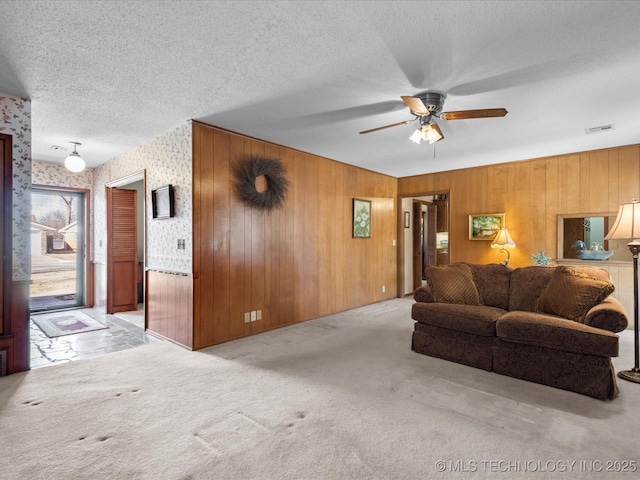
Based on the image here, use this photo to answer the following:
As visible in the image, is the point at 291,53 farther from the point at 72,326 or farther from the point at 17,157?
the point at 72,326

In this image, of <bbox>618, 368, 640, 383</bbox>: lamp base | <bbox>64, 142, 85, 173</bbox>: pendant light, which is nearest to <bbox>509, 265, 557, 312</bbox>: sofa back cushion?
<bbox>618, 368, 640, 383</bbox>: lamp base

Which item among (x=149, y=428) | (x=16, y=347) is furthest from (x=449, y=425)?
(x=16, y=347)

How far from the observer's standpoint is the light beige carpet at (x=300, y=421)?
5.91 feet

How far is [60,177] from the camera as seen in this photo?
5699 mm

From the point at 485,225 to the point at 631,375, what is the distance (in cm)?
313

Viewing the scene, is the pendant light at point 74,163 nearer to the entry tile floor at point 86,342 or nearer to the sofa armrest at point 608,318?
the entry tile floor at point 86,342

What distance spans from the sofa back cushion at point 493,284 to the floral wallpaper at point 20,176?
15.2ft

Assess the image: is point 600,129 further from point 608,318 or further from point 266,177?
point 266,177

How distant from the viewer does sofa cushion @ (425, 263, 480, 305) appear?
3676 millimetres

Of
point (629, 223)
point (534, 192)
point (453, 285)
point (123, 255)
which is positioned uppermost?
point (534, 192)

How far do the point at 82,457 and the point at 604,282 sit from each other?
399 centimetres

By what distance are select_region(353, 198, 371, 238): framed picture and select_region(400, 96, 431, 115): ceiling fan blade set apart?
10.1 ft

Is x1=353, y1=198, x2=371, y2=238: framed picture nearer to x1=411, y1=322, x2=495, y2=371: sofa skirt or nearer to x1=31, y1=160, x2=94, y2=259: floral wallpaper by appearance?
x1=411, y1=322, x2=495, y2=371: sofa skirt

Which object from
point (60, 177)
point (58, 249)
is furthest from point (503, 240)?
point (58, 249)
